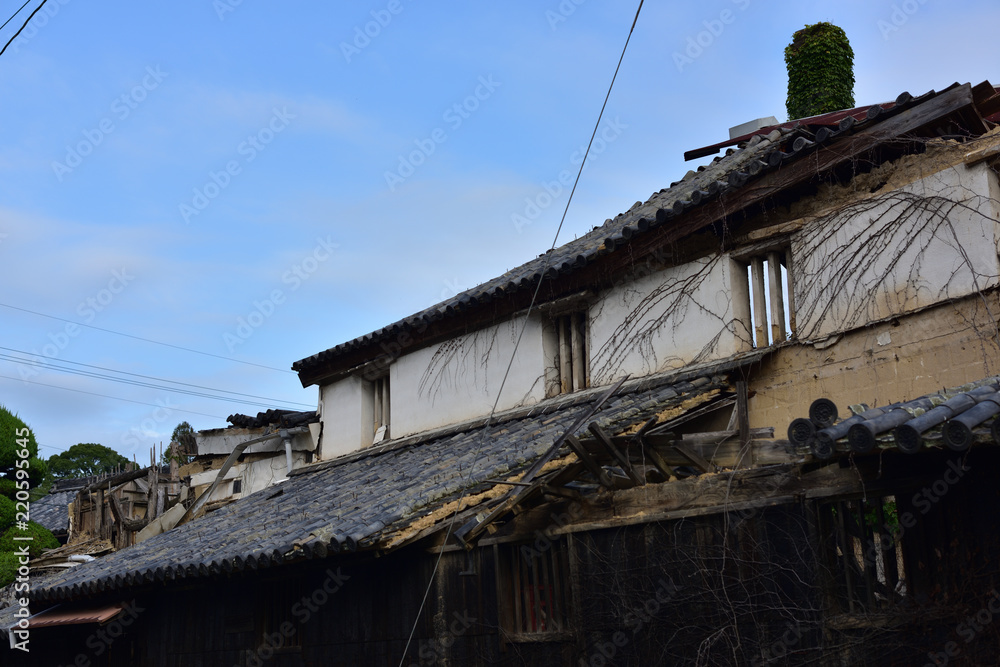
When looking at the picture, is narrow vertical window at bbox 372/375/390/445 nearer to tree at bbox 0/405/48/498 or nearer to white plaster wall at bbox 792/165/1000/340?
tree at bbox 0/405/48/498

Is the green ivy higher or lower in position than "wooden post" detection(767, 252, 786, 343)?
higher

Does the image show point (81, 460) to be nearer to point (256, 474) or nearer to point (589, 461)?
point (256, 474)

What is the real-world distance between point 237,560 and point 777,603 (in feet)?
20.4

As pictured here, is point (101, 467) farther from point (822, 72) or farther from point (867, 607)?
point (867, 607)

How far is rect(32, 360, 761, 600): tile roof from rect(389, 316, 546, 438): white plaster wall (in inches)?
16.4

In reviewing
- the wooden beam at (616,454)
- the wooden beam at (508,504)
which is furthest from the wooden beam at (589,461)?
the wooden beam at (508,504)

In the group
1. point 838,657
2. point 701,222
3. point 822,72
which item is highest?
point 822,72

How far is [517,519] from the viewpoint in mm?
9055

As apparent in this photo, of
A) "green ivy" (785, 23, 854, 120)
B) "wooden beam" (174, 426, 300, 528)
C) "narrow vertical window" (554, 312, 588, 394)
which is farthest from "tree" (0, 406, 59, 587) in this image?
"green ivy" (785, 23, 854, 120)

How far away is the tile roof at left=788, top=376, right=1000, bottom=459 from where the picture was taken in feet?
17.4

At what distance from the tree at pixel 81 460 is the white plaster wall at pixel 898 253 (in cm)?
6780

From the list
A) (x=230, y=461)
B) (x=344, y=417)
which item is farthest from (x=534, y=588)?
(x=230, y=461)

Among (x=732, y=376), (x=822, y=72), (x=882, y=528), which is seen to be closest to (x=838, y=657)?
(x=882, y=528)

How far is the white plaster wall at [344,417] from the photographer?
17.0m
